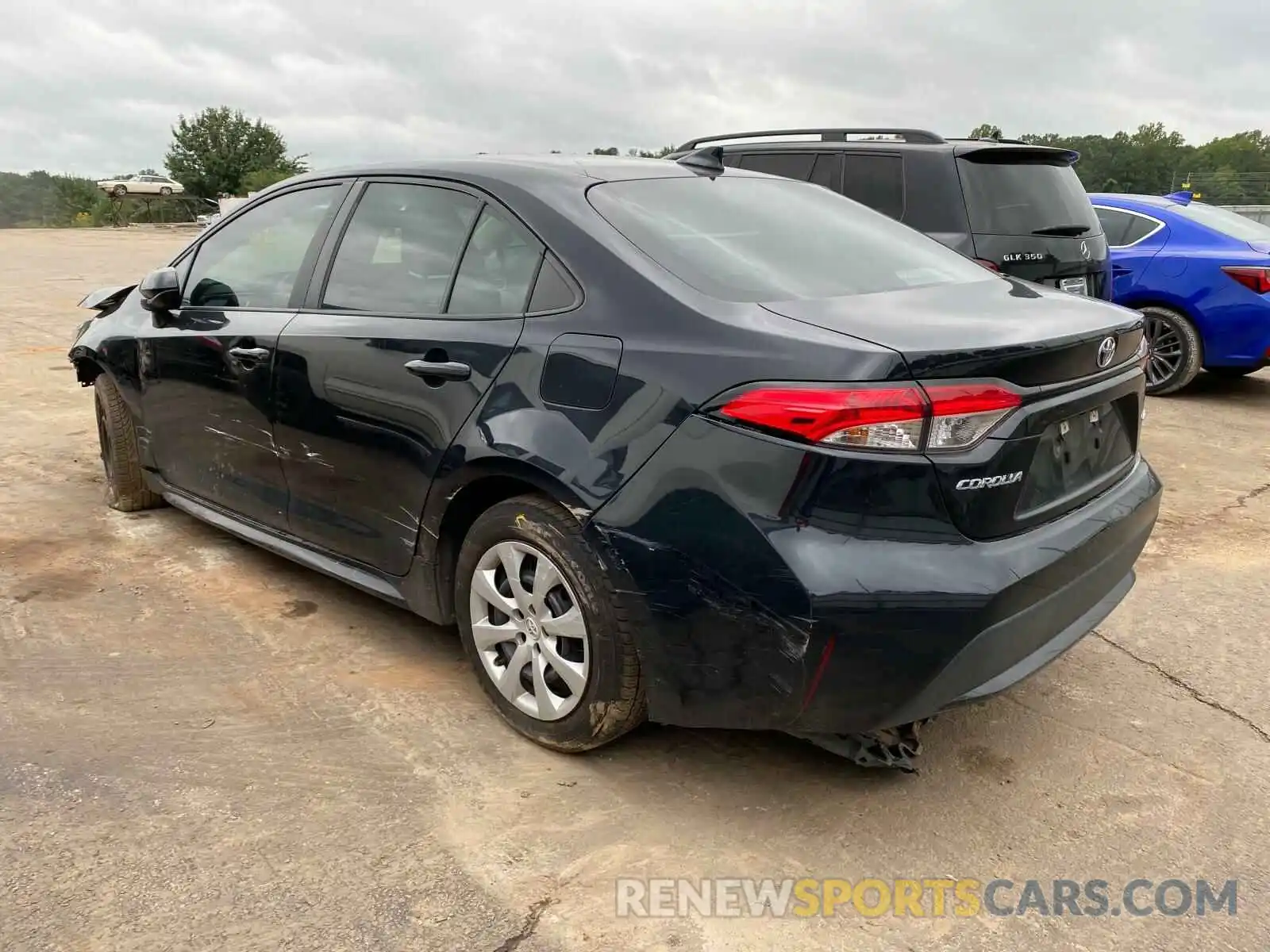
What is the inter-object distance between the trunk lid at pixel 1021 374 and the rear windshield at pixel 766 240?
0.15m

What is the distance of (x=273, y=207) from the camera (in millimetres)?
3861

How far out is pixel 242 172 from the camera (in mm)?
60031

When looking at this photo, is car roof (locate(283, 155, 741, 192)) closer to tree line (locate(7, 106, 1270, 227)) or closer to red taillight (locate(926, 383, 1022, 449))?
red taillight (locate(926, 383, 1022, 449))

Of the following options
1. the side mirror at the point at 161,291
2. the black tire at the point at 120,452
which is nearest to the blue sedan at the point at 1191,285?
the side mirror at the point at 161,291

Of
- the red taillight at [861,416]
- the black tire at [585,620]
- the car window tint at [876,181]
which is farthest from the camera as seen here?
the car window tint at [876,181]

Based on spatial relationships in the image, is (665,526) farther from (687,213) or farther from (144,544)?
(144,544)

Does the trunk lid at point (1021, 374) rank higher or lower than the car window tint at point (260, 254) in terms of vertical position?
lower

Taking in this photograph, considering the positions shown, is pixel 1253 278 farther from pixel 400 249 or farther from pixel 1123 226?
pixel 400 249

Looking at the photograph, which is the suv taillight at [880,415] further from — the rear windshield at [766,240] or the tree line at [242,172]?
the tree line at [242,172]

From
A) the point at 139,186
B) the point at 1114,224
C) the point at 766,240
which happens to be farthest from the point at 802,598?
the point at 139,186

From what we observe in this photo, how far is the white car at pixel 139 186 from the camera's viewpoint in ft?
Result: 151

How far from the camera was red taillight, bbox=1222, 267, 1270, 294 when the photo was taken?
23.8 feet

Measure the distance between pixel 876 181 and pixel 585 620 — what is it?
464 centimetres

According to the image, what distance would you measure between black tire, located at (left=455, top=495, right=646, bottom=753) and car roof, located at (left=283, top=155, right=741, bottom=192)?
3.22 ft
